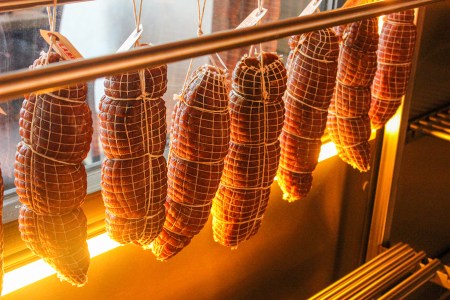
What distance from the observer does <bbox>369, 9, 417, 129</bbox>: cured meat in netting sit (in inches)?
54.2

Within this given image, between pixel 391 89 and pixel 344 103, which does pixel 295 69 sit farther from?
pixel 391 89

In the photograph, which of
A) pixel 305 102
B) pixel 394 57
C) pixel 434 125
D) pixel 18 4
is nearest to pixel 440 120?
pixel 434 125

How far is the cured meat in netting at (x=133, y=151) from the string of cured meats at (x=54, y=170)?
1.9 inches

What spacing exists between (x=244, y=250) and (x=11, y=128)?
0.71m

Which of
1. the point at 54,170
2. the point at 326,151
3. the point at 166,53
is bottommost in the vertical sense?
the point at 326,151

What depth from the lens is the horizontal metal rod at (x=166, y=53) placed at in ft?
1.82

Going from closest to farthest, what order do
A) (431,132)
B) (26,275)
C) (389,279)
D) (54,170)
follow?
1. (54,170)
2. (26,275)
3. (389,279)
4. (431,132)

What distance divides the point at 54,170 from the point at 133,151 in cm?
12

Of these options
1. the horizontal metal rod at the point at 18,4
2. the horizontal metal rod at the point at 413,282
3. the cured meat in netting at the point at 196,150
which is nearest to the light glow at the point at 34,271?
the cured meat in netting at the point at 196,150

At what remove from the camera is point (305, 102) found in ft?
3.85

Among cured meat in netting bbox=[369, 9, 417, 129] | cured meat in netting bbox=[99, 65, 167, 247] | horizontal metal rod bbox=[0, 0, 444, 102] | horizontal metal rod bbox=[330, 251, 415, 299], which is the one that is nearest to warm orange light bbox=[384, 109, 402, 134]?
horizontal metal rod bbox=[330, 251, 415, 299]

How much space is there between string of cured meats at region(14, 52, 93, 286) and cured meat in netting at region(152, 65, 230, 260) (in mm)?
173

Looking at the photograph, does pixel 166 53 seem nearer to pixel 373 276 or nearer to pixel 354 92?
pixel 354 92

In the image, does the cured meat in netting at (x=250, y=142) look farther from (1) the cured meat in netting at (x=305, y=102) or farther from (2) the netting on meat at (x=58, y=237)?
(2) the netting on meat at (x=58, y=237)
